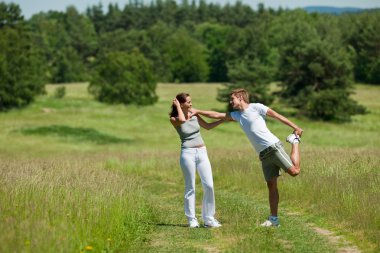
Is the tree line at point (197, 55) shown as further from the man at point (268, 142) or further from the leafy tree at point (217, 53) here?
the man at point (268, 142)

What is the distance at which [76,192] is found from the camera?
10477 millimetres

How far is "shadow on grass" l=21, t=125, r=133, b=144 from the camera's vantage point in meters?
48.0

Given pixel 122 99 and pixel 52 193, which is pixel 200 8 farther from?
pixel 52 193

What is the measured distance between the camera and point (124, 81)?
75438 mm

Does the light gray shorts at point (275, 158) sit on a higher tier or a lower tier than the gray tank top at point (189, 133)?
lower

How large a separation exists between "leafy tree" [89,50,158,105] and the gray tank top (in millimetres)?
64427

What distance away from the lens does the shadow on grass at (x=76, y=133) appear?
48000 millimetres

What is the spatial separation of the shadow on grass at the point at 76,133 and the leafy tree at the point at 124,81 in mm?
23004

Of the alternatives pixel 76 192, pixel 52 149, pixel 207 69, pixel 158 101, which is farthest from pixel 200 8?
pixel 76 192

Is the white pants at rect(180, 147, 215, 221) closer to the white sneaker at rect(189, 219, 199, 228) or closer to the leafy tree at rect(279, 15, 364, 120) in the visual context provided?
the white sneaker at rect(189, 219, 199, 228)

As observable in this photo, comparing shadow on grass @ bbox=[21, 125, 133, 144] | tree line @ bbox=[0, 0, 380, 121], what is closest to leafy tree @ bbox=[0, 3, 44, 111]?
tree line @ bbox=[0, 0, 380, 121]

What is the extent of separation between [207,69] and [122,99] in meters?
48.9

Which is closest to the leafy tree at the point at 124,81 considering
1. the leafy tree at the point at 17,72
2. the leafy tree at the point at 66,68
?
the leafy tree at the point at 17,72

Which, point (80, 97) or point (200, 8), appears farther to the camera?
point (200, 8)
